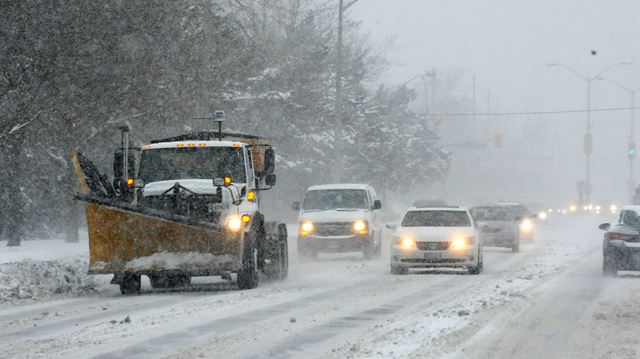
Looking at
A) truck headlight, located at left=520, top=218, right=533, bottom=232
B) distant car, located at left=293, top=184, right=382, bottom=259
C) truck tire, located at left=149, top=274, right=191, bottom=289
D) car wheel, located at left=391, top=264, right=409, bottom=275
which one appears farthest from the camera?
truck headlight, located at left=520, top=218, right=533, bottom=232

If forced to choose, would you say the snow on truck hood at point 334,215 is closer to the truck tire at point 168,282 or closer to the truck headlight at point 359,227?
the truck headlight at point 359,227

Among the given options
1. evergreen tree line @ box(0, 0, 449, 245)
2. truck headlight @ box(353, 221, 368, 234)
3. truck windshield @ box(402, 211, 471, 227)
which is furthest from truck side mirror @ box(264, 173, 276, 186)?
truck headlight @ box(353, 221, 368, 234)

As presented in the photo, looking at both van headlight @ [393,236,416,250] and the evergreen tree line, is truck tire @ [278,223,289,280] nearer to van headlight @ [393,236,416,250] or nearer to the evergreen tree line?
van headlight @ [393,236,416,250]

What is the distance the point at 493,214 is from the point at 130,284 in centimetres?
1925

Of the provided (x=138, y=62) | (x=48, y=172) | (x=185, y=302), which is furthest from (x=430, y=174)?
(x=185, y=302)

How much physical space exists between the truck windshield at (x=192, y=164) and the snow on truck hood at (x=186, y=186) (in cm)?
26

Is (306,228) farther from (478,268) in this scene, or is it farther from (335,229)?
(478,268)

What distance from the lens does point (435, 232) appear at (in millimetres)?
23609

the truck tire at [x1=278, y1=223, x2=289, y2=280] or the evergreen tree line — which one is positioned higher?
the evergreen tree line

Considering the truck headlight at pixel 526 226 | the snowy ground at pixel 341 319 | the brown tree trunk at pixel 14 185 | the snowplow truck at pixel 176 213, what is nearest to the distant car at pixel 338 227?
the snowy ground at pixel 341 319

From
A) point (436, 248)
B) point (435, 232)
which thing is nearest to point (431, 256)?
point (436, 248)

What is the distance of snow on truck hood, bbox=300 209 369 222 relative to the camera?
2973cm

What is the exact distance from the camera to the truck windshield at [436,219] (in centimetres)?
2478

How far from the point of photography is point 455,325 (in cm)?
1288
